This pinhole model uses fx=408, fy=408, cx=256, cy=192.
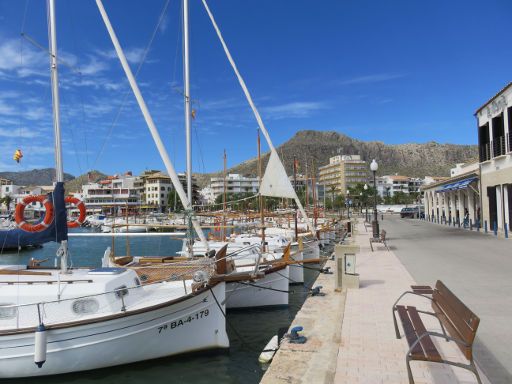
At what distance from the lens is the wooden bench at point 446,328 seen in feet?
15.6

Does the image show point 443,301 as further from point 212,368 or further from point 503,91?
point 503,91

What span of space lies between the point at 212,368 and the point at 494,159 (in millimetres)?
28568

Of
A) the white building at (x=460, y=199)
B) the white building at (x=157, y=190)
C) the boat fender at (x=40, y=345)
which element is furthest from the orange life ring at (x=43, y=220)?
the white building at (x=157, y=190)

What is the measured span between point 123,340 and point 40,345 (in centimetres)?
162

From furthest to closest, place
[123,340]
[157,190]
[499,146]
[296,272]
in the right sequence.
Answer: [157,190]
[499,146]
[296,272]
[123,340]

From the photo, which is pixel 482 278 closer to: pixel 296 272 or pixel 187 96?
pixel 296 272

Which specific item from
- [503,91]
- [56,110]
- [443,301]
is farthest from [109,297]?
[503,91]

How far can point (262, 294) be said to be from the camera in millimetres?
14758

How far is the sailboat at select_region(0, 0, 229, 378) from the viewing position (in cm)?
843

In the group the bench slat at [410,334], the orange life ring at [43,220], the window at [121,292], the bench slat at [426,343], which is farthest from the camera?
the orange life ring at [43,220]

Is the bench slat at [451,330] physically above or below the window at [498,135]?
below

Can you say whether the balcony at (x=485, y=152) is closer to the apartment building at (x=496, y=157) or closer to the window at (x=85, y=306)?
the apartment building at (x=496, y=157)

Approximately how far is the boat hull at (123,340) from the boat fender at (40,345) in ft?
0.92

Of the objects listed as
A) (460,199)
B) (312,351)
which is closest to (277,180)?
(312,351)
